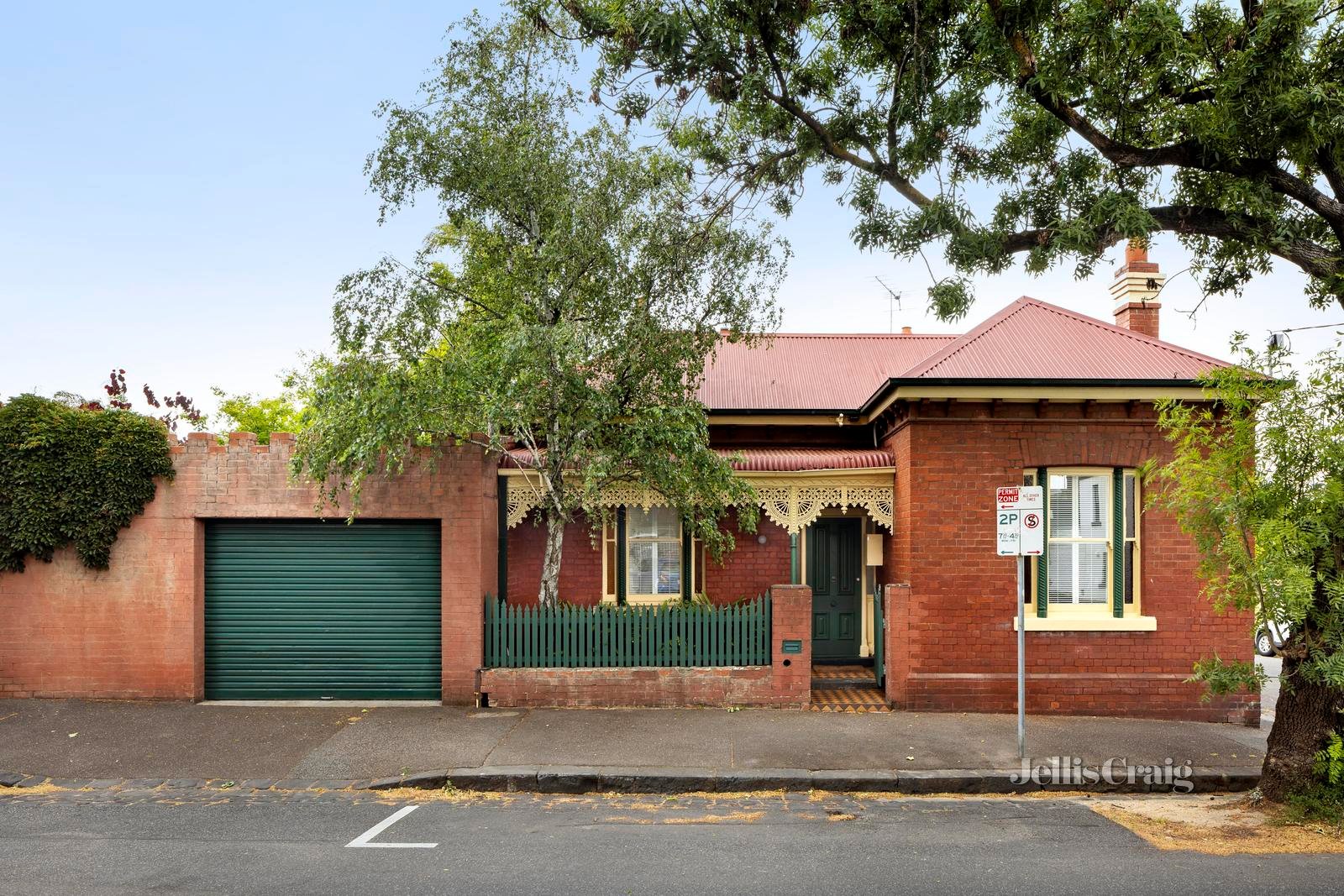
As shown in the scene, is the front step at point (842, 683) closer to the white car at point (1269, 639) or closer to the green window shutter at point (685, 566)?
the green window shutter at point (685, 566)

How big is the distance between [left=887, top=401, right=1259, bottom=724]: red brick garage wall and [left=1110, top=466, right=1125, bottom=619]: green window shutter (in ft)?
0.78

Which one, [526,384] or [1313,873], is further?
[526,384]

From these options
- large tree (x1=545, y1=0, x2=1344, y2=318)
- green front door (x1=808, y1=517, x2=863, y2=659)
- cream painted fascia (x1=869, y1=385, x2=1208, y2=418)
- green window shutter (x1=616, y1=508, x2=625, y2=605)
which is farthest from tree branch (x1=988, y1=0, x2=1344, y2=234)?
green window shutter (x1=616, y1=508, x2=625, y2=605)

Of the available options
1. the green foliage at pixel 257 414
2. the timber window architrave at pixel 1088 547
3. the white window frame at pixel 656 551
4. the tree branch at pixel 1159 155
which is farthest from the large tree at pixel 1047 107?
the green foliage at pixel 257 414

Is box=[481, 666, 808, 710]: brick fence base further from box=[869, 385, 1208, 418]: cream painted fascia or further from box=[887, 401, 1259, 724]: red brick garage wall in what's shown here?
box=[869, 385, 1208, 418]: cream painted fascia

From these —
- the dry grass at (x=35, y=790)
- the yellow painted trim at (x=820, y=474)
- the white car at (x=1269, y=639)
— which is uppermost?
the yellow painted trim at (x=820, y=474)

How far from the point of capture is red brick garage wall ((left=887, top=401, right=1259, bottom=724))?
10.5 m

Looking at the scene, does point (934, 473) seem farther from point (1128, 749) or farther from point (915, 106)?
point (915, 106)

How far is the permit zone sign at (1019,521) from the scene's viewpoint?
323 inches

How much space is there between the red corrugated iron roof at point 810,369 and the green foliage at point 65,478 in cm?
760

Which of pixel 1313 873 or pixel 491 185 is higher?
pixel 491 185

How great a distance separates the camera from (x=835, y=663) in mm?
13477

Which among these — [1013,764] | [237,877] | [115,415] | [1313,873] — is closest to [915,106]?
[1013,764]

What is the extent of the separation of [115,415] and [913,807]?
9856 mm
